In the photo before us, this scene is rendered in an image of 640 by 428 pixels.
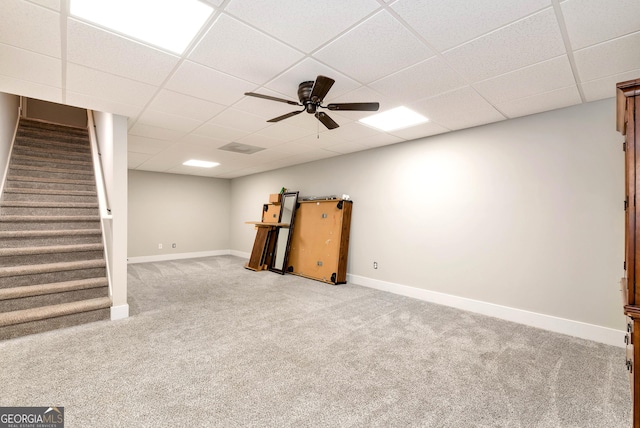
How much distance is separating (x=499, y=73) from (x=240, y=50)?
202cm

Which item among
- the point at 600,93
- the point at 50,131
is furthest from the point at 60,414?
the point at 50,131

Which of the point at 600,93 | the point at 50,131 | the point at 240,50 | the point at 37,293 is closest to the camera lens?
the point at 240,50

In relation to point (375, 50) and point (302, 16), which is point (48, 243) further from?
point (375, 50)

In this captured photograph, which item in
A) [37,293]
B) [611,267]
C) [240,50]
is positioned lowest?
[37,293]

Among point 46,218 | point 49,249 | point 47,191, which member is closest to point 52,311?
point 49,249

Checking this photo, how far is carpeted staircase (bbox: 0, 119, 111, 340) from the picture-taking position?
2.88 metres

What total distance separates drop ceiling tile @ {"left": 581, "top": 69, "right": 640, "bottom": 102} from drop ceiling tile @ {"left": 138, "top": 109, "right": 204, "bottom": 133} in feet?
13.1

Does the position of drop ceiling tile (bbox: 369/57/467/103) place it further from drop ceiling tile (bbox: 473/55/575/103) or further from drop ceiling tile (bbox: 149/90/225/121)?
drop ceiling tile (bbox: 149/90/225/121)

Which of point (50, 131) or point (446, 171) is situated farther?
point (50, 131)

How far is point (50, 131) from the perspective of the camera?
5.37 meters

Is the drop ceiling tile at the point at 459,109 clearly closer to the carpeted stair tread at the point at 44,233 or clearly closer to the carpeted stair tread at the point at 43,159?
the carpeted stair tread at the point at 44,233

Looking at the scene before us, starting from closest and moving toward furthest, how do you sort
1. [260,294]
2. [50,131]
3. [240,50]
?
[240,50] < [260,294] < [50,131]

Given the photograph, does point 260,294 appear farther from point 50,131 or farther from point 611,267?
point 50,131

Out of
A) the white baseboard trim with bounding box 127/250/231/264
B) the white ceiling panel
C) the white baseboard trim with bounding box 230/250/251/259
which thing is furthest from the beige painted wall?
the white ceiling panel
